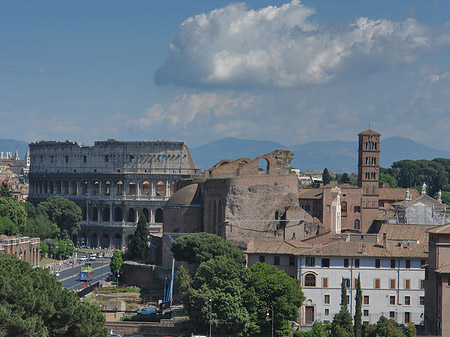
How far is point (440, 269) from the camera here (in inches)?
2248

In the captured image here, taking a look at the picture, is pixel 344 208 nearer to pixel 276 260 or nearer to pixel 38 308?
pixel 276 260

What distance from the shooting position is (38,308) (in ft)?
155

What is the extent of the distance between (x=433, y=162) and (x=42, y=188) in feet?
227

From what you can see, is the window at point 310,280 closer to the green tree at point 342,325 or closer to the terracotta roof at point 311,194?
the green tree at point 342,325

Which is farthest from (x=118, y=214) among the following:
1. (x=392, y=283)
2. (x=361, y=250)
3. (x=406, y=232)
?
(x=392, y=283)

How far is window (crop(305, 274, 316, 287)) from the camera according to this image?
220ft

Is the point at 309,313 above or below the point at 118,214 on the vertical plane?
below

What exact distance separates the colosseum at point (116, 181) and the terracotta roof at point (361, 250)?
85.3 m

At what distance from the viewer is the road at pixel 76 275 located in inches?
3608

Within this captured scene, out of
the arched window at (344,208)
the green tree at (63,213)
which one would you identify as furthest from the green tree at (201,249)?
the green tree at (63,213)

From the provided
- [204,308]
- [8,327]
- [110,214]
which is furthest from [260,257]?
[110,214]

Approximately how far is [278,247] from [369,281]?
8143mm

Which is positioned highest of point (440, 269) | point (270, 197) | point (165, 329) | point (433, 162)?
point (433, 162)

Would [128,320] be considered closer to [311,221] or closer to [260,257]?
[260,257]
